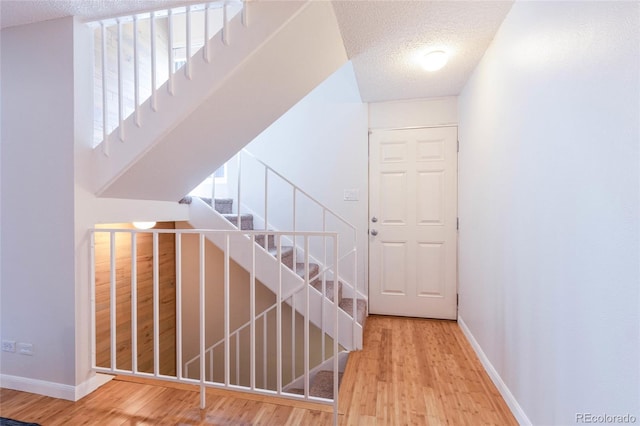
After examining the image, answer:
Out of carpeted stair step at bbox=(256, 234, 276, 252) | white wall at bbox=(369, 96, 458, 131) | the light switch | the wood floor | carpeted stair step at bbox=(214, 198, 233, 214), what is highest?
white wall at bbox=(369, 96, 458, 131)

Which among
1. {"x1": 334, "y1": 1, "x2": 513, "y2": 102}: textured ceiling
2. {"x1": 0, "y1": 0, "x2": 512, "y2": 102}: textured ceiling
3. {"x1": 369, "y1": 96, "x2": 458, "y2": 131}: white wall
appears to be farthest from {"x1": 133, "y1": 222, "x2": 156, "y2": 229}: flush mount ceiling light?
{"x1": 369, "y1": 96, "x2": 458, "y2": 131}: white wall

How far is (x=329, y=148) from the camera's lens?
10.9 feet

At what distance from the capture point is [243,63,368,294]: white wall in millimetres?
3260

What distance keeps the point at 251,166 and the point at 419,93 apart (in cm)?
200

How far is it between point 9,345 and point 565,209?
320 centimetres

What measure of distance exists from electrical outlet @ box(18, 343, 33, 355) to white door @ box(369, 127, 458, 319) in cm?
276

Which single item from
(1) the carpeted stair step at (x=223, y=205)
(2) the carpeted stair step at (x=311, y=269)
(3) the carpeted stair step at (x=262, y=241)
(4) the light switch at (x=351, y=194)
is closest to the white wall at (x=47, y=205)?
(1) the carpeted stair step at (x=223, y=205)

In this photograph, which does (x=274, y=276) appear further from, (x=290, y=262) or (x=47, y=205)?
(x=47, y=205)

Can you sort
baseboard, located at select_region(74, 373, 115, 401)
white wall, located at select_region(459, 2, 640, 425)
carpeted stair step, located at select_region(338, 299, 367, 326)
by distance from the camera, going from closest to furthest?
1. white wall, located at select_region(459, 2, 640, 425)
2. baseboard, located at select_region(74, 373, 115, 401)
3. carpeted stair step, located at select_region(338, 299, 367, 326)

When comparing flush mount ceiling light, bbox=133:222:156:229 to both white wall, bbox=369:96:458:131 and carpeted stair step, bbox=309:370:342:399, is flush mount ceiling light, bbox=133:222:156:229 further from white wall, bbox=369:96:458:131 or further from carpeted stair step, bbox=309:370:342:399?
white wall, bbox=369:96:458:131

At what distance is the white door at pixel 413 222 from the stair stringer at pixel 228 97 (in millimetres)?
1351

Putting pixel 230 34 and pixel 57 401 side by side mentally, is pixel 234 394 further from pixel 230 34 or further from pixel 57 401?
pixel 230 34

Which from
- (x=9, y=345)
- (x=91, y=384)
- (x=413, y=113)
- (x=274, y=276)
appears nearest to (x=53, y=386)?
(x=91, y=384)

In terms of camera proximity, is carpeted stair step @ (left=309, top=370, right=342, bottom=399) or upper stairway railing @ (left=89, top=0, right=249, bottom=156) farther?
carpeted stair step @ (left=309, top=370, right=342, bottom=399)
